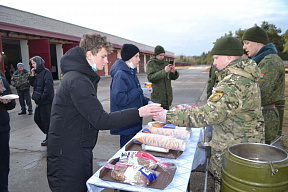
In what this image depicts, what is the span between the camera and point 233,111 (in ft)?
6.21

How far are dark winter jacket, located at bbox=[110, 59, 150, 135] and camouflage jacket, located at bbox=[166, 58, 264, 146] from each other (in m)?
1.06

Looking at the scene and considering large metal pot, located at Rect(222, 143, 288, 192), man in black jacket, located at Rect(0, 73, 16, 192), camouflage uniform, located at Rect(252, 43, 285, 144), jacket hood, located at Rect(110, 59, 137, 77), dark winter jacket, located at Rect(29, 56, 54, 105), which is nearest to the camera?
large metal pot, located at Rect(222, 143, 288, 192)

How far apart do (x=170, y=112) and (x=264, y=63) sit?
179 centimetres

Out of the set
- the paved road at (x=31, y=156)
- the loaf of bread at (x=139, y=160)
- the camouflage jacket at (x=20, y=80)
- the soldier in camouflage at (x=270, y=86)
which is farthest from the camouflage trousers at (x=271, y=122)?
the camouflage jacket at (x=20, y=80)

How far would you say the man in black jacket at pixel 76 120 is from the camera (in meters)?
1.63

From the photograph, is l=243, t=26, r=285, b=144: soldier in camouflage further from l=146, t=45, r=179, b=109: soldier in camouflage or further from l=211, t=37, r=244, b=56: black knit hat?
l=146, t=45, r=179, b=109: soldier in camouflage

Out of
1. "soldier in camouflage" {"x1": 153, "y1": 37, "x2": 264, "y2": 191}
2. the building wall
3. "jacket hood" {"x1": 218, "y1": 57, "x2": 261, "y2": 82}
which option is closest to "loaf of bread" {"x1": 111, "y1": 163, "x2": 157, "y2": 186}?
"soldier in camouflage" {"x1": 153, "y1": 37, "x2": 264, "y2": 191}

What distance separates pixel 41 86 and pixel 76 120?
3471 millimetres

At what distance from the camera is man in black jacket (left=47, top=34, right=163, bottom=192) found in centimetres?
163

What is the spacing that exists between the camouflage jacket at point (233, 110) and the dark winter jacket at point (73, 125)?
585 mm

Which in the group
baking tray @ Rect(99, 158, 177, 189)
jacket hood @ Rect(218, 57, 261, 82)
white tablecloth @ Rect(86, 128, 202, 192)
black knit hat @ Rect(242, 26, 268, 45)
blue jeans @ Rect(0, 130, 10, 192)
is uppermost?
black knit hat @ Rect(242, 26, 268, 45)

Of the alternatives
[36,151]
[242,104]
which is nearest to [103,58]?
[242,104]

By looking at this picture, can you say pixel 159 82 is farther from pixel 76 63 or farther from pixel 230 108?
pixel 76 63

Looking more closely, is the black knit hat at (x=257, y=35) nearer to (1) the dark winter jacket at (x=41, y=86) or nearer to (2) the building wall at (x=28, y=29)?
(1) the dark winter jacket at (x=41, y=86)
